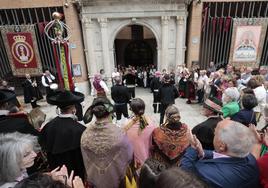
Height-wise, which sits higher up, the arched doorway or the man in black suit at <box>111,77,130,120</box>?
the arched doorway

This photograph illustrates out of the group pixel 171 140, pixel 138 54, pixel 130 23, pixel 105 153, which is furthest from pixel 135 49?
pixel 105 153

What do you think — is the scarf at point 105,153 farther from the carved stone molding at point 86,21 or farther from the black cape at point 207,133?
the carved stone molding at point 86,21

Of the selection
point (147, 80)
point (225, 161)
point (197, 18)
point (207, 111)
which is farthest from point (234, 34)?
point (225, 161)

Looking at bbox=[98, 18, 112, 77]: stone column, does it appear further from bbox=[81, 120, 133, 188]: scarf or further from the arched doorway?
bbox=[81, 120, 133, 188]: scarf

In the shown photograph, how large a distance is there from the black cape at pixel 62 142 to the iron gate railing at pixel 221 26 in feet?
29.7

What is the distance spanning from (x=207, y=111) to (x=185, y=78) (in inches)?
228

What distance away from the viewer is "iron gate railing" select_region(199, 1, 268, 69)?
882cm

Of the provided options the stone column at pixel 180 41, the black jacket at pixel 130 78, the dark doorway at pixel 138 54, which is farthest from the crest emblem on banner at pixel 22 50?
the stone column at pixel 180 41

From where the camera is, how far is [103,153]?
189 cm

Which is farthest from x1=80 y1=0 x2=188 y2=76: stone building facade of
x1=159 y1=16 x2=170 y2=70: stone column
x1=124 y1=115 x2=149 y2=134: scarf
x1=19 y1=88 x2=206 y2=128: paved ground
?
x1=124 y1=115 x2=149 y2=134: scarf

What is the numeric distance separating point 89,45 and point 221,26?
6.95 m

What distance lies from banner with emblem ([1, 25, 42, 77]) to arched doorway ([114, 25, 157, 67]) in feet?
17.7

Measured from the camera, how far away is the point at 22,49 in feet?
29.2

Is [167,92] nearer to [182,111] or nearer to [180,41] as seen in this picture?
[182,111]
